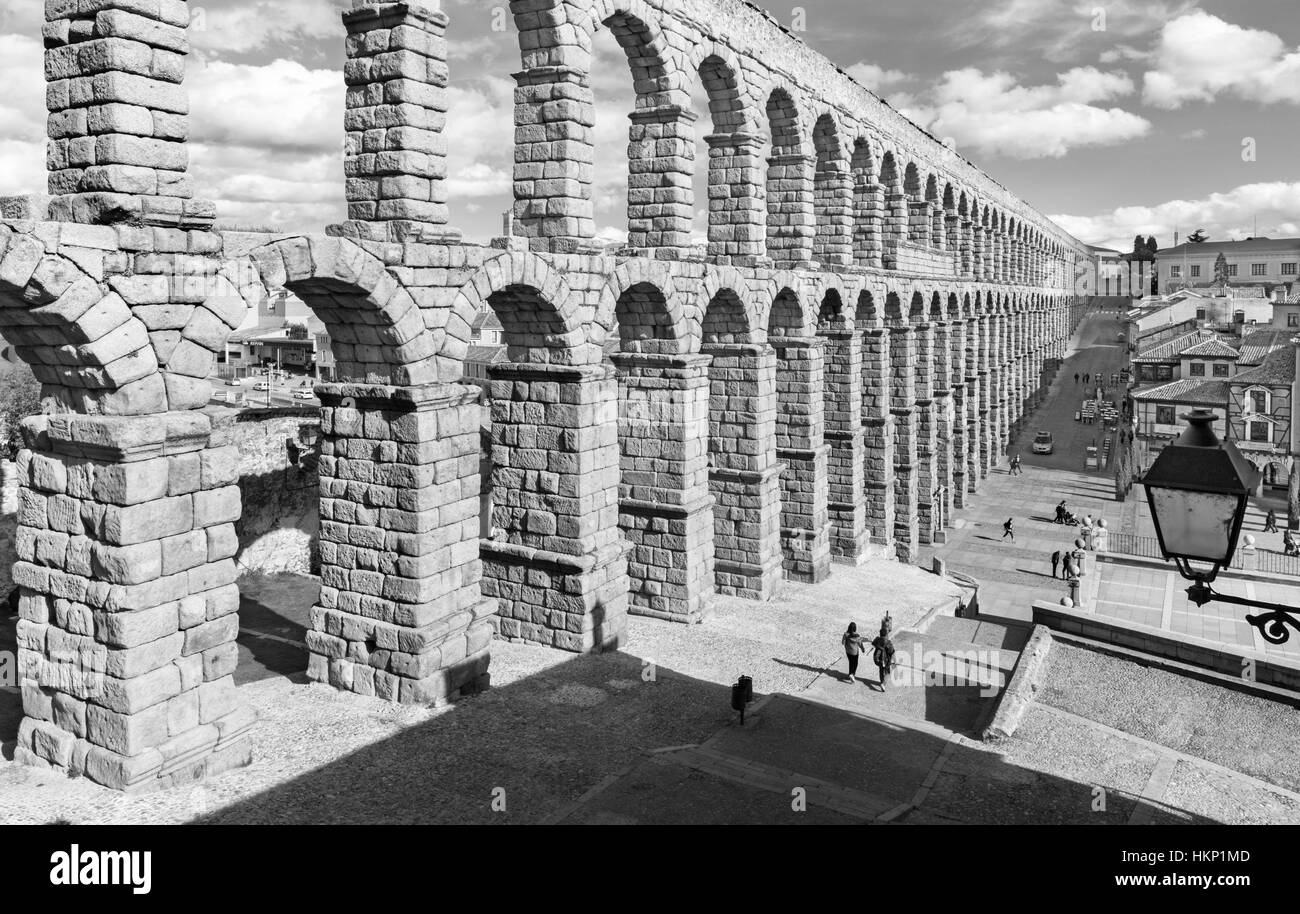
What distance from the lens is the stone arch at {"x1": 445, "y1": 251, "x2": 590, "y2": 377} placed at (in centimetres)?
1388

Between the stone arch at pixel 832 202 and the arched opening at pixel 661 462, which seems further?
the stone arch at pixel 832 202

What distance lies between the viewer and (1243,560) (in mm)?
33250

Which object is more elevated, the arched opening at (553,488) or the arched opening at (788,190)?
the arched opening at (788,190)

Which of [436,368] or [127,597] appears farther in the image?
[436,368]

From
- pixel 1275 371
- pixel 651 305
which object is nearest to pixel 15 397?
pixel 651 305

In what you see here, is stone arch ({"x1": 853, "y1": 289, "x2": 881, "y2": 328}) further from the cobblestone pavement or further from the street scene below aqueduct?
the cobblestone pavement

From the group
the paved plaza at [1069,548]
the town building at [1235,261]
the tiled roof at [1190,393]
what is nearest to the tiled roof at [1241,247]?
the town building at [1235,261]

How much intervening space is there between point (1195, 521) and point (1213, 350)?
5202 centimetres

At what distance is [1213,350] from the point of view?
5066cm

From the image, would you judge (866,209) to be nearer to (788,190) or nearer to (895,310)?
(895,310)

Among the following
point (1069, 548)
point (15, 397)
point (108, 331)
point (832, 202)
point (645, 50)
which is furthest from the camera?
point (15, 397)

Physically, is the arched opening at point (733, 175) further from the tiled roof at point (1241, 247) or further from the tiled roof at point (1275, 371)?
the tiled roof at point (1241, 247)

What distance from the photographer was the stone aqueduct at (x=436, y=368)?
1008 centimetres
